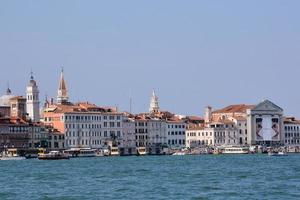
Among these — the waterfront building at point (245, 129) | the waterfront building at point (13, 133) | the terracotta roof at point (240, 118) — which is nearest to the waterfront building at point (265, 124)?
the waterfront building at point (245, 129)

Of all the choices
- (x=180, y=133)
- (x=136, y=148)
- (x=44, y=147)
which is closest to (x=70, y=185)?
(x=44, y=147)

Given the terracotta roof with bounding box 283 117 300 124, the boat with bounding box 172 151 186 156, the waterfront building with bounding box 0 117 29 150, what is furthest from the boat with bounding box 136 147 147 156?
the terracotta roof with bounding box 283 117 300 124

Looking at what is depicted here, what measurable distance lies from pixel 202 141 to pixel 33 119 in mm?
23511

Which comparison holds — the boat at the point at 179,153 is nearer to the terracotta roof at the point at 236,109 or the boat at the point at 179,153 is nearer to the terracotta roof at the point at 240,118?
the terracotta roof at the point at 240,118

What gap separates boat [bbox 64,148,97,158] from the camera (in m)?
113

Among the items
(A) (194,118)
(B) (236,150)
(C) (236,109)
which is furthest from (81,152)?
(A) (194,118)

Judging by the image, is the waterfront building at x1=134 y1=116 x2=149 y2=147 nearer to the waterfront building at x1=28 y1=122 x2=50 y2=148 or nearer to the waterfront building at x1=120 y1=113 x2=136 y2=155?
the waterfront building at x1=120 y1=113 x2=136 y2=155

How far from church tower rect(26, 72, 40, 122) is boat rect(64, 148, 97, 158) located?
31.7 ft

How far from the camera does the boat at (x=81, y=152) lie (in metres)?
113

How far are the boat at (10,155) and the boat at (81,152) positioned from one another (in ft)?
19.1

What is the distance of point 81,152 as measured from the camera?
11450 centimetres

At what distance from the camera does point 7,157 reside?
103625 mm

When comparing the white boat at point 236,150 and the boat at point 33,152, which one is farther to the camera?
the white boat at point 236,150

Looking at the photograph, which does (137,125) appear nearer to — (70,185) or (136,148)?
(136,148)
